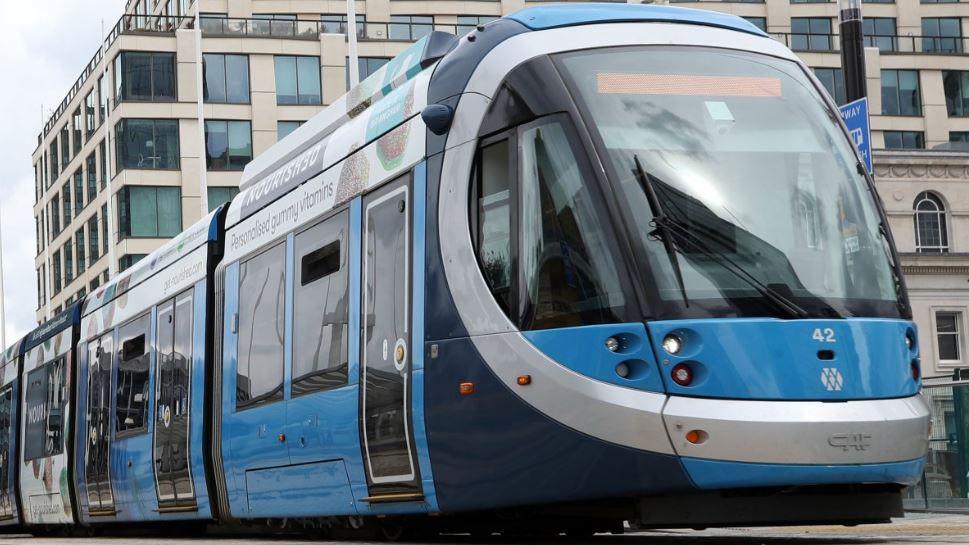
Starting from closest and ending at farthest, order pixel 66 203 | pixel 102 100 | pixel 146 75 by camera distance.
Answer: pixel 146 75, pixel 102 100, pixel 66 203

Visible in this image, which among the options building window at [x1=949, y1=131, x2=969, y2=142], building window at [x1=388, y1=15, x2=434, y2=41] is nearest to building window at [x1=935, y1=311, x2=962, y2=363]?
building window at [x1=949, y1=131, x2=969, y2=142]

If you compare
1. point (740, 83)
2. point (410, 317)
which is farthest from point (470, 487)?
point (740, 83)

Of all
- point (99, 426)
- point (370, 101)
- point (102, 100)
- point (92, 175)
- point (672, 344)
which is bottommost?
point (99, 426)

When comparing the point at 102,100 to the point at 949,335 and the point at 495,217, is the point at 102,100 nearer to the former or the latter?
the point at 949,335

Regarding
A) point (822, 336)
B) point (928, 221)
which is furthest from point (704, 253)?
point (928, 221)

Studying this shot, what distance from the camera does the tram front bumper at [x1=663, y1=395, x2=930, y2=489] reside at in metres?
8.35

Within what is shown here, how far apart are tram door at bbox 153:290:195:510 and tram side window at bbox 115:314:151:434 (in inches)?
23.3

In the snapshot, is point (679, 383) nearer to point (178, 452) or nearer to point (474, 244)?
point (474, 244)

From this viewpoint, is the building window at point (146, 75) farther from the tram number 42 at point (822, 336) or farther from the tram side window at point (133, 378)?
the tram number 42 at point (822, 336)

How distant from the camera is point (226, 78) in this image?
212 ft

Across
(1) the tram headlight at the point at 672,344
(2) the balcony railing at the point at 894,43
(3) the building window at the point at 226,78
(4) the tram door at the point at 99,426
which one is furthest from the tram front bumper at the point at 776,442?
(2) the balcony railing at the point at 894,43

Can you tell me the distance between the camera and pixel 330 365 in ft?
37.9

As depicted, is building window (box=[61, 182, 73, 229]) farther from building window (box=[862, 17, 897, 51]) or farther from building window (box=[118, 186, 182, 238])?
building window (box=[862, 17, 897, 51])

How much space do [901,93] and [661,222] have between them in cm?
6684
